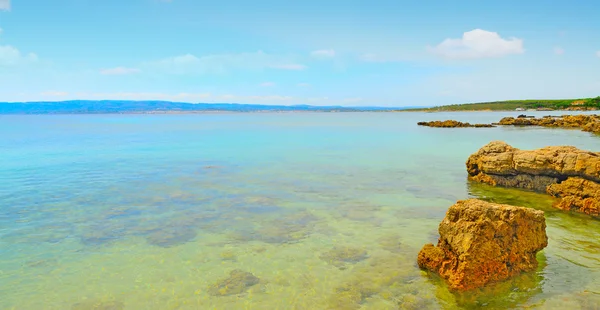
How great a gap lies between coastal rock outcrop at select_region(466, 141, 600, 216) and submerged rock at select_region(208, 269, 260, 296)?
13.1 meters

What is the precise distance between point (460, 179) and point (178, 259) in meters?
16.9

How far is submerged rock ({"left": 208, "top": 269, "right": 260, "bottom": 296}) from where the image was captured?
8777mm

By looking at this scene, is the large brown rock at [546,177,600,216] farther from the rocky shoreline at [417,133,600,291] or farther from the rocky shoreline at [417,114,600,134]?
the rocky shoreline at [417,114,600,134]

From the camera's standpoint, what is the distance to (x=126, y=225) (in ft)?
44.2

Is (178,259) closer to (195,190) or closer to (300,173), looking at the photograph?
(195,190)

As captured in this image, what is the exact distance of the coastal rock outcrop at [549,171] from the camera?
49.3 ft

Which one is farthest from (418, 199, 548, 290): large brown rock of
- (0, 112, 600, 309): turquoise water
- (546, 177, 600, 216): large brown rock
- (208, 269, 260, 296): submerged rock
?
(546, 177, 600, 216): large brown rock

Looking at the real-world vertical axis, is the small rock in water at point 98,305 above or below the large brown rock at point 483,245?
below

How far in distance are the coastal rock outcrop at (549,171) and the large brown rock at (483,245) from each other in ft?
22.4

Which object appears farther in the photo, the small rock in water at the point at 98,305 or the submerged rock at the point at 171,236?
the submerged rock at the point at 171,236

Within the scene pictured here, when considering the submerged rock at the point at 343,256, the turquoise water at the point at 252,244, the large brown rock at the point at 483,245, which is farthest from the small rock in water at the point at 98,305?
the large brown rock at the point at 483,245

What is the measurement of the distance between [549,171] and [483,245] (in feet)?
36.5

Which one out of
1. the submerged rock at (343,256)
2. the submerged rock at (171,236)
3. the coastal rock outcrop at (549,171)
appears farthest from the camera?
the coastal rock outcrop at (549,171)

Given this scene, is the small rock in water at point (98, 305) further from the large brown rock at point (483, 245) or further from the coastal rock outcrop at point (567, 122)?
the coastal rock outcrop at point (567, 122)
